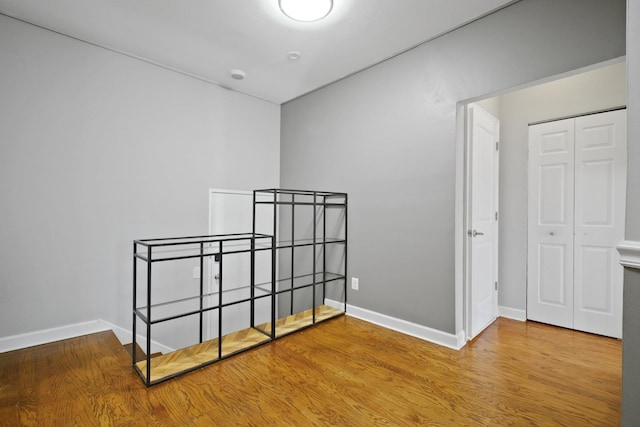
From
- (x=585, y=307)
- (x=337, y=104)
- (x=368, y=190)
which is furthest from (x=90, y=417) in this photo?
(x=585, y=307)

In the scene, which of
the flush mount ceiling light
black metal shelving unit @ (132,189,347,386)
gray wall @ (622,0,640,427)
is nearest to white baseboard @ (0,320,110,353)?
black metal shelving unit @ (132,189,347,386)

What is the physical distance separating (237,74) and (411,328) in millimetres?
3098

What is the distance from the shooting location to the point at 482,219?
2.91 metres

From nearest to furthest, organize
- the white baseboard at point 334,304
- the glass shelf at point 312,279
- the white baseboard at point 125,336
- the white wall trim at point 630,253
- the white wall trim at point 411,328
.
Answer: the white wall trim at point 630,253 → the white wall trim at point 411,328 → the white baseboard at point 125,336 → the glass shelf at point 312,279 → the white baseboard at point 334,304

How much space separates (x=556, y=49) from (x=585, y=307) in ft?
7.69

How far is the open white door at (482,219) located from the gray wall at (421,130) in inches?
10.3

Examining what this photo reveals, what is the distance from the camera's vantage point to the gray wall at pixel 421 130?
6.68 ft

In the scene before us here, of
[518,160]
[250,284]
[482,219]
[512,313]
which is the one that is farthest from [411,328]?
[518,160]

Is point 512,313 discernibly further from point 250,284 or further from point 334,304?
point 250,284

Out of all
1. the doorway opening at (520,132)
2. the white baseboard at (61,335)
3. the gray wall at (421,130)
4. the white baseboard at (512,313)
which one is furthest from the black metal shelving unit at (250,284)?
the white baseboard at (512,313)

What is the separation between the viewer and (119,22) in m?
2.42

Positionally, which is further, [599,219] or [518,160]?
[518,160]

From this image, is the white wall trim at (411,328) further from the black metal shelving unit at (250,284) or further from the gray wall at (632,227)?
the gray wall at (632,227)

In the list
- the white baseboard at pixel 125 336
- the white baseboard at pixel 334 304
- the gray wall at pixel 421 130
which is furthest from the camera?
the white baseboard at pixel 334 304
